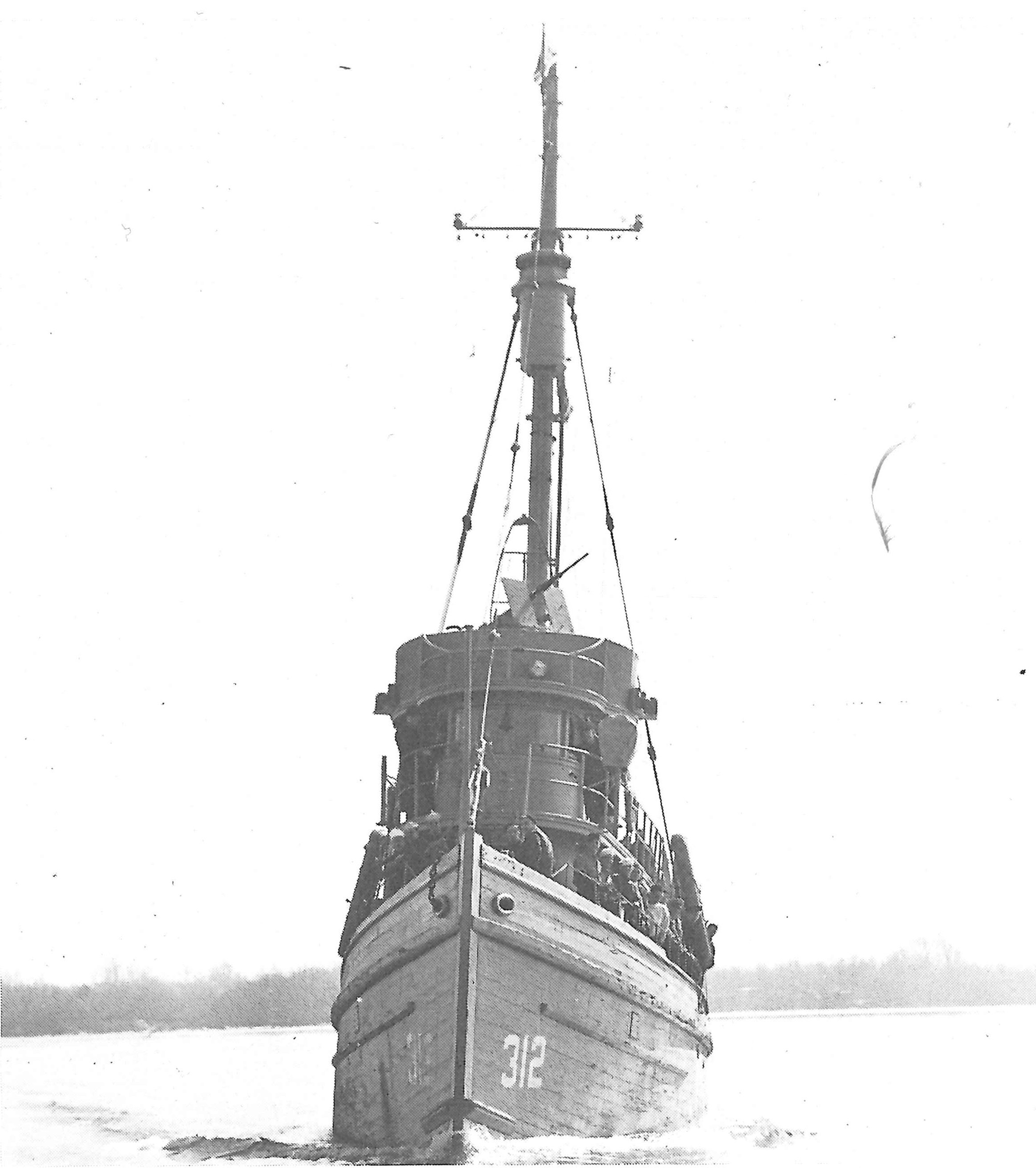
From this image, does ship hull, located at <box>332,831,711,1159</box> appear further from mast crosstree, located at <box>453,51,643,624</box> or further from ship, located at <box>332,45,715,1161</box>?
mast crosstree, located at <box>453,51,643,624</box>

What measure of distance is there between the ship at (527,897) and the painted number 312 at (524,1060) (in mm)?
26

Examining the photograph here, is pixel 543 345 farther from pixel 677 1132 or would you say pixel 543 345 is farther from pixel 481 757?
pixel 677 1132

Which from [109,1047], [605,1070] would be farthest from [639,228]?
[109,1047]

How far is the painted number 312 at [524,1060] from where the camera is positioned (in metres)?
19.9

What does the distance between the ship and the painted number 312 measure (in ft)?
0.08

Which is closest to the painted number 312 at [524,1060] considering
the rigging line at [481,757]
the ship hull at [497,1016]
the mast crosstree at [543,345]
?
the ship hull at [497,1016]

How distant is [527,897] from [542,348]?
13.4 meters

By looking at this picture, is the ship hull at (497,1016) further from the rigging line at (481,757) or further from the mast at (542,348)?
the mast at (542,348)

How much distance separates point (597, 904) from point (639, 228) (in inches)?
568

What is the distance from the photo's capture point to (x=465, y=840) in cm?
2028

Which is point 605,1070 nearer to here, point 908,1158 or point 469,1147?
point 469,1147

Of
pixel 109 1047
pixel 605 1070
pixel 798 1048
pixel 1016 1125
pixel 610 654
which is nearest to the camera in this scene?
pixel 605 1070

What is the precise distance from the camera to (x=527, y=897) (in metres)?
20.6

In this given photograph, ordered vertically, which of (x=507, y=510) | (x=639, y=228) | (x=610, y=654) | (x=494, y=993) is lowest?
(x=494, y=993)
